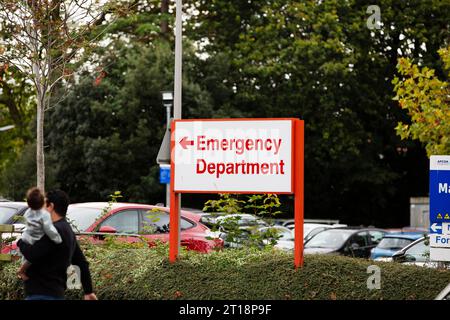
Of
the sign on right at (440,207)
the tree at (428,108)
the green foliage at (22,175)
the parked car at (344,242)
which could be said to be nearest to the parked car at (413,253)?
the sign on right at (440,207)

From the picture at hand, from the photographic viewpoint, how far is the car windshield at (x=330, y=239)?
2345 cm

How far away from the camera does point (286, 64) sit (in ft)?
119

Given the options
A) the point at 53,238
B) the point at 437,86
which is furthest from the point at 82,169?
the point at 53,238

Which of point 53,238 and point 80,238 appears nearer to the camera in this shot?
point 53,238

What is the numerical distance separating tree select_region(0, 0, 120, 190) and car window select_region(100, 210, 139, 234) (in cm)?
222

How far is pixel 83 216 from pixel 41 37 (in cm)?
338

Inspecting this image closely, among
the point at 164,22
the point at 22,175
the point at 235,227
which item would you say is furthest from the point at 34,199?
the point at 164,22

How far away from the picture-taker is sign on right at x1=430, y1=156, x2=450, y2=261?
11672mm

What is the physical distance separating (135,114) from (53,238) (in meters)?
28.1

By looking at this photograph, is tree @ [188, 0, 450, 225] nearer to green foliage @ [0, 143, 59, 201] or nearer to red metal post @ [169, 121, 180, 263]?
green foliage @ [0, 143, 59, 201]

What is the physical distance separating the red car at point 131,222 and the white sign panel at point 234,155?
152 inches

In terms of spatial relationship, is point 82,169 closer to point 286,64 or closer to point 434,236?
point 286,64

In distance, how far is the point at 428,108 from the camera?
1859 centimetres

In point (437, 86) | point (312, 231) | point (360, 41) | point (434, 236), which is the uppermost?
point (360, 41)
